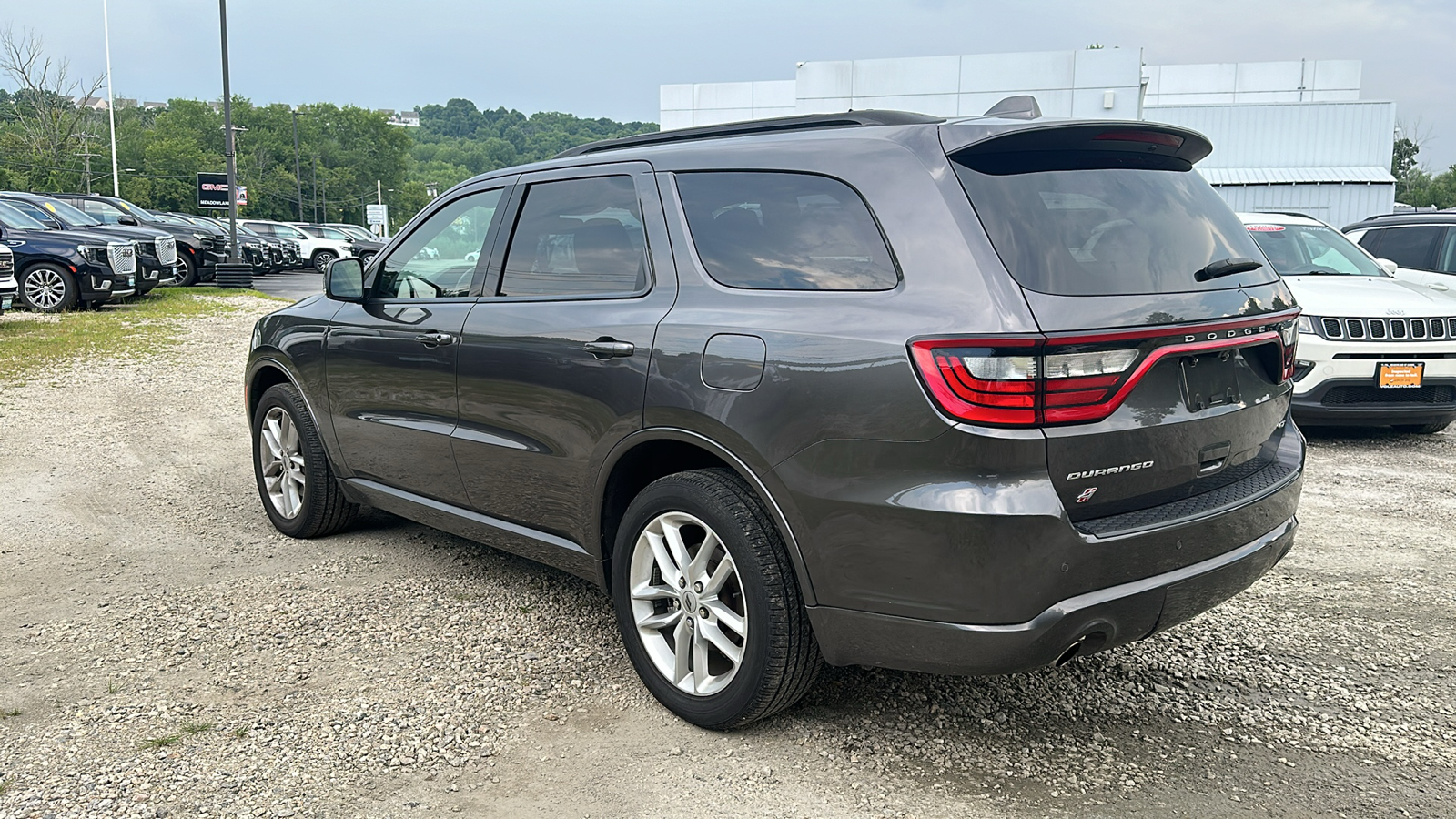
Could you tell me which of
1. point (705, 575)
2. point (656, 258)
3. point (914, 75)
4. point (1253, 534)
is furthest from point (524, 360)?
point (914, 75)

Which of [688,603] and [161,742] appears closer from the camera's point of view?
[161,742]

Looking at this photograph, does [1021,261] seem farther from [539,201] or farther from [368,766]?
[368,766]

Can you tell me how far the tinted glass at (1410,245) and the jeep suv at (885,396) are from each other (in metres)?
8.49

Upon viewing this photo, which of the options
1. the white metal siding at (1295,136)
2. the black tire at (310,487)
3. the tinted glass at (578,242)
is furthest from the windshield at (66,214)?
the white metal siding at (1295,136)

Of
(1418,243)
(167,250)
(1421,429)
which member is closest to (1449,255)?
(1418,243)

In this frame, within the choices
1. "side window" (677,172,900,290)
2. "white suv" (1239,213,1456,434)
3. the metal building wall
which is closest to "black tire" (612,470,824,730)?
"side window" (677,172,900,290)

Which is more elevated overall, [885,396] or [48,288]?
[885,396]

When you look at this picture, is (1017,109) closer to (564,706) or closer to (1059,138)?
(1059,138)

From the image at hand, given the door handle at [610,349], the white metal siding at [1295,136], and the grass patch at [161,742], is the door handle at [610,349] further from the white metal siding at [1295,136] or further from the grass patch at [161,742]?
the white metal siding at [1295,136]

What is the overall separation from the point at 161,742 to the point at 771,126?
2663mm

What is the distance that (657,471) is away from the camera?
3502 mm

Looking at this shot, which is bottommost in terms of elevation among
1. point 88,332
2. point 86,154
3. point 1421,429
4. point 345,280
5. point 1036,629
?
point 1421,429

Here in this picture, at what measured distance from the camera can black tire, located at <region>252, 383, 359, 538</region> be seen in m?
5.05

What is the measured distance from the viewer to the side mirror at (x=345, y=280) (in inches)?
189
